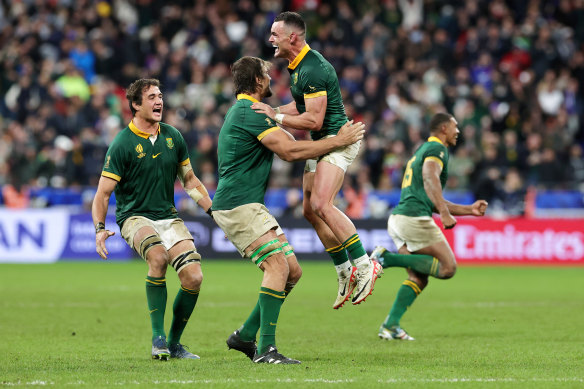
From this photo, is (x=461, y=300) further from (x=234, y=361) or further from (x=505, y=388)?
(x=505, y=388)

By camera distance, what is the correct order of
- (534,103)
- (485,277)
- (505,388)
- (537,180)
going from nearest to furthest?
(505,388) → (485,277) → (537,180) → (534,103)

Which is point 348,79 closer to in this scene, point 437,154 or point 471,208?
point 437,154

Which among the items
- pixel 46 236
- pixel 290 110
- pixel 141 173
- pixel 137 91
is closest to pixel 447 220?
pixel 290 110

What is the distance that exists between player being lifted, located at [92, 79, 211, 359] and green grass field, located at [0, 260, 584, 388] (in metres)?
0.46

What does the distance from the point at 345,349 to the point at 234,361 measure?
1.37 meters

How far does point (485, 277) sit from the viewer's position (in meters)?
18.9

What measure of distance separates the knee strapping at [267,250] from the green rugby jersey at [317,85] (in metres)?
1.19

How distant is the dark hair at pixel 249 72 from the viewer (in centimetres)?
826

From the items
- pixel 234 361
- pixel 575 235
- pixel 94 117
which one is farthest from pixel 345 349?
pixel 94 117

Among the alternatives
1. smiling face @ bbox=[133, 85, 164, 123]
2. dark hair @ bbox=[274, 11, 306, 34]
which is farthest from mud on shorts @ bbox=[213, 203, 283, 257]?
dark hair @ bbox=[274, 11, 306, 34]

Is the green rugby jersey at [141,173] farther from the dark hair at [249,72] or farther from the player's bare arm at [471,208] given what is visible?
the player's bare arm at [471,208]

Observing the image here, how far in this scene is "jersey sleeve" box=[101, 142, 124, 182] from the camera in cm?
863

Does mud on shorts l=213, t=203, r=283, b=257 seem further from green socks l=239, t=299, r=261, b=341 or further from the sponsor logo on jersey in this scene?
the sponsor logo on jersey

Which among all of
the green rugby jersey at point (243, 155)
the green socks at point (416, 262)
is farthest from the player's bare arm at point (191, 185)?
the green socks at point (416, 262)
